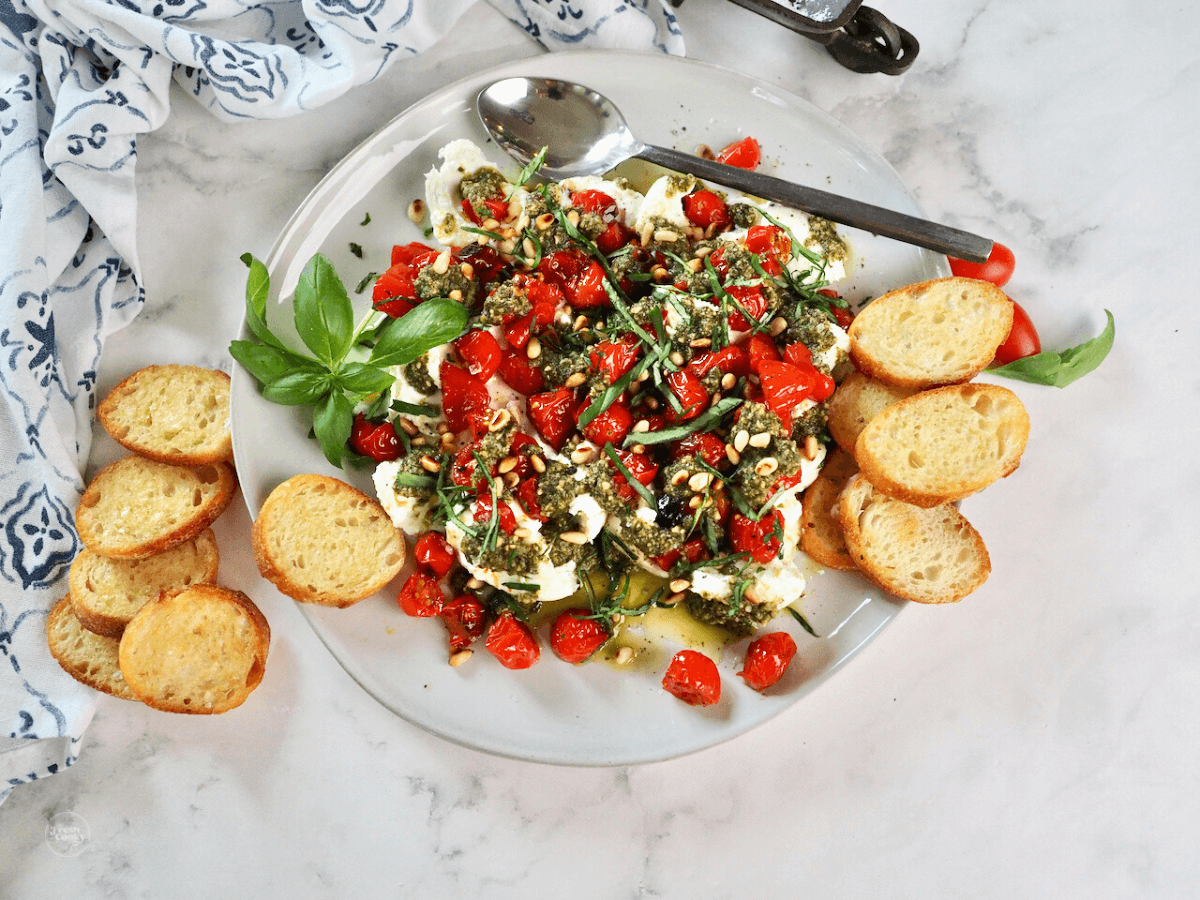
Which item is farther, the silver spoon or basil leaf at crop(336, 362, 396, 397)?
the silver spoon

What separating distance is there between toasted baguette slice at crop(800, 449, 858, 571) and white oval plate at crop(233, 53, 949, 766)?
0.09m

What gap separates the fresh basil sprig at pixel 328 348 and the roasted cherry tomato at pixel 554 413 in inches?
13.1

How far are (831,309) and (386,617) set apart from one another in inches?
68.2

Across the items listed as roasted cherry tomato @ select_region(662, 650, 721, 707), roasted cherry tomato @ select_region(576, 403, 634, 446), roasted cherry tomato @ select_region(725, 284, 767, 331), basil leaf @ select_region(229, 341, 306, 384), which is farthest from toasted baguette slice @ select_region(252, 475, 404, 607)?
roasted cherry tomato @ select_region(725, 284, 767, 331)

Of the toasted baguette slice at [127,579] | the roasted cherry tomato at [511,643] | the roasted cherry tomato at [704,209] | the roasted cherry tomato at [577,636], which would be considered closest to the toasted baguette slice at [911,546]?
the roasted cherry tomato at [577,636]

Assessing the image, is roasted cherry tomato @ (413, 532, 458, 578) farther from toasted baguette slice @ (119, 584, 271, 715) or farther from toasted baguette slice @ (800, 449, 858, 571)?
toasted baguette slice @ (800, 449, 858, 571)

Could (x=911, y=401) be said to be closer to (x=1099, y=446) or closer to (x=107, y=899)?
(x=1099, y=446)

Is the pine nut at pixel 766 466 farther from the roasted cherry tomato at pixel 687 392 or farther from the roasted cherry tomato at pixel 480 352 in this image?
the roasted cherry tomato at pixel 480 352

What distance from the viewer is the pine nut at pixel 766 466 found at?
7.46ft

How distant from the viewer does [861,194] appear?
8.80 ft

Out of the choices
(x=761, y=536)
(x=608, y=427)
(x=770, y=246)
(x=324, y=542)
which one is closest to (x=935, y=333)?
(x=770, y=246)

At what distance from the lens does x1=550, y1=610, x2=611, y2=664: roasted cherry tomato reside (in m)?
2.47

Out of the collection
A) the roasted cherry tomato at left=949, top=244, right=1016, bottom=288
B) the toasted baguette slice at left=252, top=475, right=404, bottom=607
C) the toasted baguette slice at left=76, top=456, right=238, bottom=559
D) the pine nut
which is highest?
the roasted cherry tomato at left=949, top=244, right=1016, bottom=288

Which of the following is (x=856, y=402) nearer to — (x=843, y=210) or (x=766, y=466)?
(x=766, y=466)
